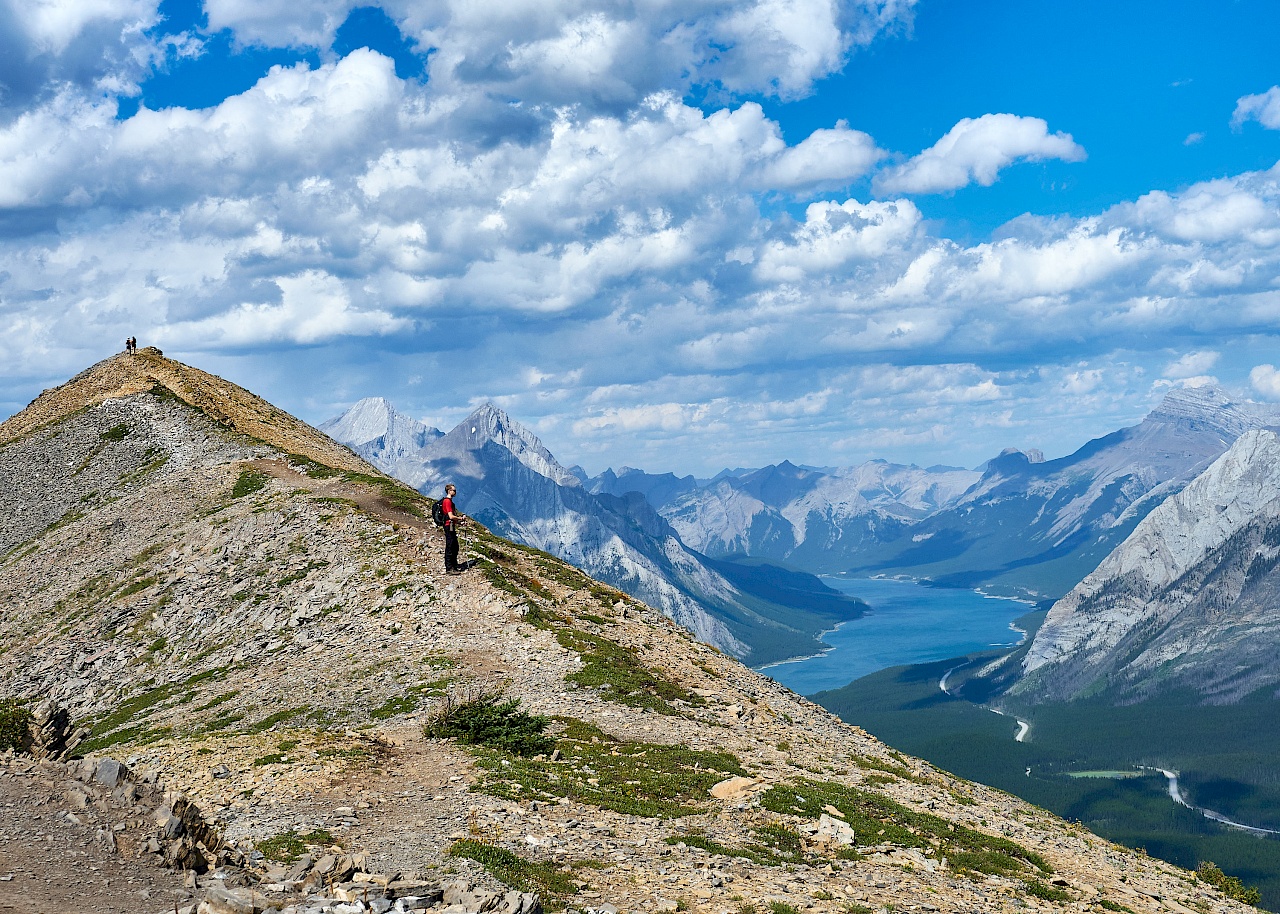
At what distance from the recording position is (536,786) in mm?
28547

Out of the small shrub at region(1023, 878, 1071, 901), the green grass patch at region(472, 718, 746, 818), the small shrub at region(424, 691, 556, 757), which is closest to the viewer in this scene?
the small shrub at region(1023, 878, 1071, 901)

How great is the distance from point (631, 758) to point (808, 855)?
903 centimetres

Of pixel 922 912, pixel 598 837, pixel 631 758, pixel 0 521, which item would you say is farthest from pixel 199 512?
pixel 922 912

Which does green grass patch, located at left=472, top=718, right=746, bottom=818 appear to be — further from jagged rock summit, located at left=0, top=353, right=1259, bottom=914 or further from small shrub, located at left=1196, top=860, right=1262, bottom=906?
small shrub, located at left=1196, top=860, right=1262, bottom=906

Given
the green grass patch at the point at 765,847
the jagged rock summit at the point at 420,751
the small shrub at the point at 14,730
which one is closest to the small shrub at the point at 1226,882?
the jagged rock summit at the point at 420,751

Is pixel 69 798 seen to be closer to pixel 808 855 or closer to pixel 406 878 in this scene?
pixel 406 878

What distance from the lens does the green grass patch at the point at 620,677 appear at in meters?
40.4

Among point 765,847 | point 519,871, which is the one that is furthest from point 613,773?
point 519,871

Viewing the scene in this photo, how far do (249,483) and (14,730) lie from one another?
51.3 metres

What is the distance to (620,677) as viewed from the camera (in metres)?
Result: 42.3

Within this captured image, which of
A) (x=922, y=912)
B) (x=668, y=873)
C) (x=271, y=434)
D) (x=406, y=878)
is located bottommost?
(x=922, y=912)

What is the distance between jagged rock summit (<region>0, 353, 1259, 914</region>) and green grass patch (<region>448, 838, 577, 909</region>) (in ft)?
0.41

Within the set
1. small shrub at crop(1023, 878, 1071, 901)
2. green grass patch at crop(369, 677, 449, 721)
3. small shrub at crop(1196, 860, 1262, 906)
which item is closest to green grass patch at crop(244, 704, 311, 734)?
green grass patch at crop(369, 677, 449, 721)

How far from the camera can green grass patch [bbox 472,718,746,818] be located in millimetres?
28078
